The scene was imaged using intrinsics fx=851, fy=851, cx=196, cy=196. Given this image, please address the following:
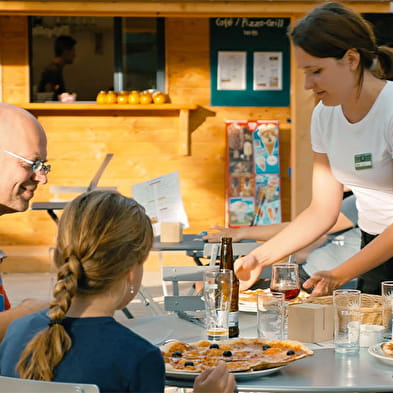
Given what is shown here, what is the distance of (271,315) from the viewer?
2.17 meters

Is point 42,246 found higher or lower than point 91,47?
lower

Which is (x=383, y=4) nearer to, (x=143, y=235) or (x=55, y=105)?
→ (x=55, y=105)

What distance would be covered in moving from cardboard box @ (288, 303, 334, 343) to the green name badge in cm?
61

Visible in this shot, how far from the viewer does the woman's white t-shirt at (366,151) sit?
2.62 m

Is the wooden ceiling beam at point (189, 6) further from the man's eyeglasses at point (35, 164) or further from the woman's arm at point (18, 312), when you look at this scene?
the woman's arm at point (18, 312)

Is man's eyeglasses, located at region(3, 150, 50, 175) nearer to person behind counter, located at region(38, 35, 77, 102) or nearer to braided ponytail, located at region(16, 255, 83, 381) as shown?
braided ponytail, located at region(16, 255, 83, 381)

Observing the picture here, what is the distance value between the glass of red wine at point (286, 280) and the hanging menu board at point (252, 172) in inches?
243

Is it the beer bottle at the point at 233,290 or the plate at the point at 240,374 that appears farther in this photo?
the beer bottle at the point at 233,290

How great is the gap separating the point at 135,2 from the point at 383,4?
82.1 inches

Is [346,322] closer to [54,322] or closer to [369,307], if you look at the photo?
[369,307]

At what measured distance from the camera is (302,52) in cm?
256

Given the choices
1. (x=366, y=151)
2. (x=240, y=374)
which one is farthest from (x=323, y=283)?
(x=240, y=374)

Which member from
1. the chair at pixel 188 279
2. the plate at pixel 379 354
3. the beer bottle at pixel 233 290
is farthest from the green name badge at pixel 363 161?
the plate at pixel 379 354

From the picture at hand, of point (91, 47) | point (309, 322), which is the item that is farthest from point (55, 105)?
point (309, 322)
